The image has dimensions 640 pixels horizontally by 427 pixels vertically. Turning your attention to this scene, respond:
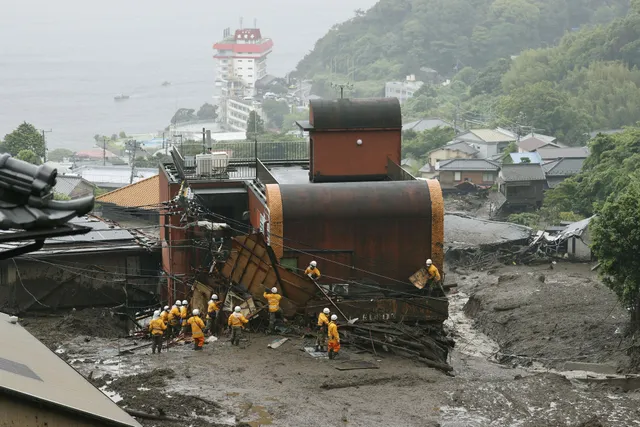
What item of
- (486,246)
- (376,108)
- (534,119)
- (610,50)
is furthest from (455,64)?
(376,108)

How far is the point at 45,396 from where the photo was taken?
46.4 feet

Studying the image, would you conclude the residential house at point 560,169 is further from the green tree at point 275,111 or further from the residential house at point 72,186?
the green tree at point 275,111

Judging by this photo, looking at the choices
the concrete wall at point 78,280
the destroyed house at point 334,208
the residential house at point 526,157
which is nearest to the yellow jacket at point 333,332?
the destroyed house at point 334,208

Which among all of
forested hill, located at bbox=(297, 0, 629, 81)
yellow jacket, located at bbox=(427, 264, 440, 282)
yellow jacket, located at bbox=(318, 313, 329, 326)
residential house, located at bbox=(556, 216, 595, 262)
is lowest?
residential house, located at bbox=(556, 216, 595, 262)

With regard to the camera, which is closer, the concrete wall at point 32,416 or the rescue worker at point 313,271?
the concrete wall at point 32,416

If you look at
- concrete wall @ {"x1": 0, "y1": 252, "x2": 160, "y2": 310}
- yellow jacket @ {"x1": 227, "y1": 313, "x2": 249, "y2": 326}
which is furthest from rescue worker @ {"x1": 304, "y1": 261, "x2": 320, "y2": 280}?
concrete wall @ {"x1": 0, "y1": 252, "x2": 160, "y2": 310}

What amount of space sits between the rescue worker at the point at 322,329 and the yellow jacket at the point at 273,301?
57.2 inches

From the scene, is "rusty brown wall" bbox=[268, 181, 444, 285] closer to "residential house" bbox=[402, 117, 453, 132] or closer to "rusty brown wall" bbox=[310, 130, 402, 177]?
"rusty brown wall" bbox=[310, 130, 402, 177]

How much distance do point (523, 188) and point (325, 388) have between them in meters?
43.3

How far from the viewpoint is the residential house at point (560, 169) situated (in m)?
67.2

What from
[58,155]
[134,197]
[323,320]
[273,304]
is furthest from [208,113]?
[323,320]

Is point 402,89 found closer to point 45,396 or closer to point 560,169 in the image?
point 560,169

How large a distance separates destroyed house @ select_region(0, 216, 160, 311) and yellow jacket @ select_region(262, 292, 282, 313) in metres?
7.74

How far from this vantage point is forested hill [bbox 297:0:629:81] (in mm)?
163875
